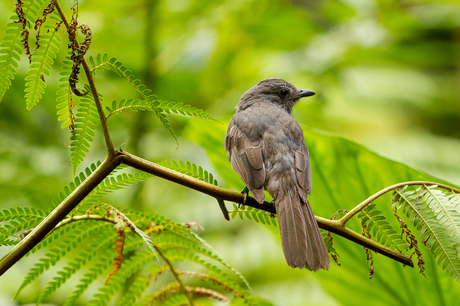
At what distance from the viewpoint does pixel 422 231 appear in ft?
4.48

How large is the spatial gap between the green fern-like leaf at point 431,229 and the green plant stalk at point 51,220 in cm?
105

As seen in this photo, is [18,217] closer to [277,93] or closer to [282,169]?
[282,169]

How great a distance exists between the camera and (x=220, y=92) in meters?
4.42

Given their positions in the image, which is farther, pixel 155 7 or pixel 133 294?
pixel 155 7

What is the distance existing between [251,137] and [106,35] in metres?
2.26

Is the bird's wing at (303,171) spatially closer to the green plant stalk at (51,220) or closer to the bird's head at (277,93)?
the bird's head at (277,93)

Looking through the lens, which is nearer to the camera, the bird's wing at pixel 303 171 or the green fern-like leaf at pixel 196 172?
the green fern-like leaf at pixel 196 172

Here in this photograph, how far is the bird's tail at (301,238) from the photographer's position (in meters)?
1.56

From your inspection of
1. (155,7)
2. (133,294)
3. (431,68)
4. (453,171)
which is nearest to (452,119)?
(431,68)

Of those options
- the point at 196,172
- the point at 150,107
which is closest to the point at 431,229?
the point at 196,172

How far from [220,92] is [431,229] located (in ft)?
10.9

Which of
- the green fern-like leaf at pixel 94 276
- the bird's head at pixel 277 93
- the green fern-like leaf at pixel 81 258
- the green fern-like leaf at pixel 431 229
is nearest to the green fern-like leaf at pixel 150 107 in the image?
the green fern-like leaf at pixel 81 258

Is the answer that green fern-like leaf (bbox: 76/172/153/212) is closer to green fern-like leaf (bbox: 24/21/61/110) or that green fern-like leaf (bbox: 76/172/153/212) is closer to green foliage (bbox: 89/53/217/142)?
green foliage (bbox: 89/53/217/142)

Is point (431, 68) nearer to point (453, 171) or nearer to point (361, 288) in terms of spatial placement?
point (453, 171)
